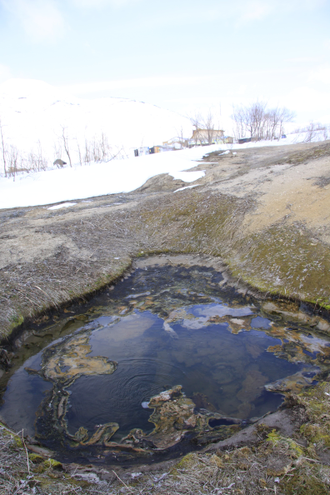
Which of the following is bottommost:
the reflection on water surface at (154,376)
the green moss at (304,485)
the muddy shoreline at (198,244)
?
the reflection on water surface at (154,376)

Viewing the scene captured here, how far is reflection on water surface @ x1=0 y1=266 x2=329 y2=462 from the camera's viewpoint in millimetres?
3006

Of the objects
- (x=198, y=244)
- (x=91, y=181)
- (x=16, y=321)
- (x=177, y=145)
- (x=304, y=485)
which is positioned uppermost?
(x=177, y=145)

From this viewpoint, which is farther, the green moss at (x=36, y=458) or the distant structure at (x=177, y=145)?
the distant structure at (x=177, y=145)

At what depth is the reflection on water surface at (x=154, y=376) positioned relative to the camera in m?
3.01

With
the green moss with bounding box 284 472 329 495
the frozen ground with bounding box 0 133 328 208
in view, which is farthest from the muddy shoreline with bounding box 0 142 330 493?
the frozen ground with bounding box 0 133 328 208

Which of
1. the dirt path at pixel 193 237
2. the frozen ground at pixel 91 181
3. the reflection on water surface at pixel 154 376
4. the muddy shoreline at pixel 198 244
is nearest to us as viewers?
the reflection on water surface at pixel 154 376

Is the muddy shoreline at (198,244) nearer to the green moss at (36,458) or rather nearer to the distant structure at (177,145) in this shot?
the green moss at (36,458)

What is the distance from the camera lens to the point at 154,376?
3.77 m

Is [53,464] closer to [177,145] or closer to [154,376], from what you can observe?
[154,376]

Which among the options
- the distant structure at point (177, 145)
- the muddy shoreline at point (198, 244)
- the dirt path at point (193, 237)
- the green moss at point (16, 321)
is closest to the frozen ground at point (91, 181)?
the dirt path at point (193, 237)

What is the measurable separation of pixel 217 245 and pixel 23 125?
10793 centimetres

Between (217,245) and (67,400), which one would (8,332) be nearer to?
(67,400)

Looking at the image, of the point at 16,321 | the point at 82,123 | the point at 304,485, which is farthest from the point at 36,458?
the point at 82,123

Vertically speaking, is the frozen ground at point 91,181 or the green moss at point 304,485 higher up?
the frozen ground at point 91,181
